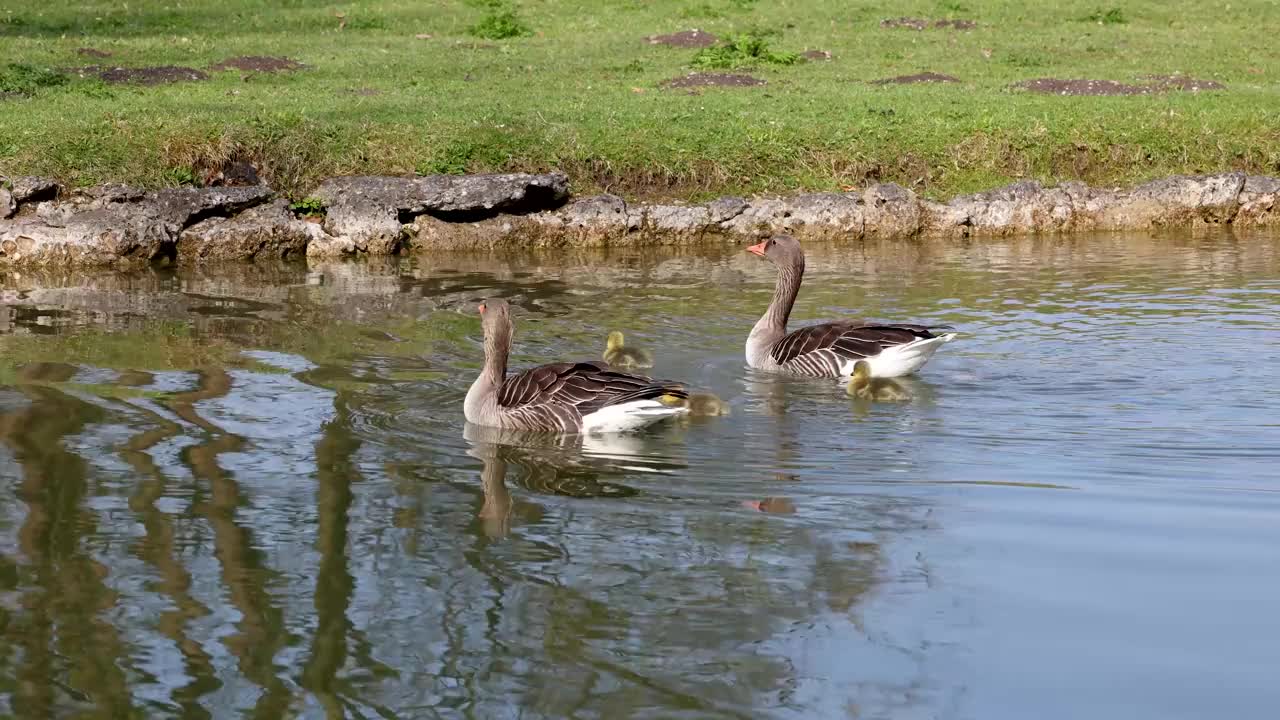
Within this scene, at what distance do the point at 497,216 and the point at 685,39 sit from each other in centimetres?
1467

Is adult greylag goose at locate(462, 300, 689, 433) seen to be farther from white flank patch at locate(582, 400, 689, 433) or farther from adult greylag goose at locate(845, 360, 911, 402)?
adult greylag goose at locate(845, 360, 911, 402)

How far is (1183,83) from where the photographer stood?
27234 mm

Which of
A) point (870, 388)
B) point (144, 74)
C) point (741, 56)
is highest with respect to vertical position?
point (741, 56)

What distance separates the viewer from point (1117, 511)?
8008mm

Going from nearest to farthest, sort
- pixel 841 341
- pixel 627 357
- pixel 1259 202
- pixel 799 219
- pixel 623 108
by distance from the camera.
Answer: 1. pixel 841 341
2. pixel 627 357
3. pixel 799 219
4. pixel 1259 202
5. pixel 623 108

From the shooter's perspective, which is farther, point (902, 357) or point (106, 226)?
point (106, 226)

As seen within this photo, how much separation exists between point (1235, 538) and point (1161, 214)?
1492 centimetres

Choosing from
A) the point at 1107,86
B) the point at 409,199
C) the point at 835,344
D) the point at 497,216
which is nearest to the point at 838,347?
the point at 835,344

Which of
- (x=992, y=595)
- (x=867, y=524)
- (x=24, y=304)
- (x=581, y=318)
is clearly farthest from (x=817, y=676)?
(x=24, y=304)

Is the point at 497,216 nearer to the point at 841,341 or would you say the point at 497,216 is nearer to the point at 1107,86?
the point at 841,341

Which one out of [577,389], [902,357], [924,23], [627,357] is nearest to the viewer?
[577,389]

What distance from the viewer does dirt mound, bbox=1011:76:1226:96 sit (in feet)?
86.1

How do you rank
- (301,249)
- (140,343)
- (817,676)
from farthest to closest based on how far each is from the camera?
(301,249) < (140,343) < (817,676)

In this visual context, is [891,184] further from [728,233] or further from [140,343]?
[140,343]
